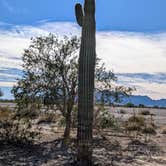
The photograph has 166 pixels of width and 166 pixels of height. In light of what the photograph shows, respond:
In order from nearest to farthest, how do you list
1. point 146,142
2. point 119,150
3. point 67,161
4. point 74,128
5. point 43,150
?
point 67,161, point 43,150, point 119,150, point 146,142, point 74,128

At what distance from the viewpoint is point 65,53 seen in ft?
55.3

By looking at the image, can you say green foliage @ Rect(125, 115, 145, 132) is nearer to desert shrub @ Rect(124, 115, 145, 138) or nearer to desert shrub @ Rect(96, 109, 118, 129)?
Answer: desert shrub @ Rect(124, 115, 145, 138)

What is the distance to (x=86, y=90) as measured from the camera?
11.7m

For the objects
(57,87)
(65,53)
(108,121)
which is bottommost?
(108,121)

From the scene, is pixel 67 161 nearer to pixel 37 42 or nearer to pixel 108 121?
pixel 108 121

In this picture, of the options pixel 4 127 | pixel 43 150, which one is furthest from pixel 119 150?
pixel 4 127

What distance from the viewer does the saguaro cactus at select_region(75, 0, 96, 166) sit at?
1165cm

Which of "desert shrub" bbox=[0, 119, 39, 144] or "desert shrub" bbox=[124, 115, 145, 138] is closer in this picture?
"desert shrub" bbox=[0, 119, 39, 144]

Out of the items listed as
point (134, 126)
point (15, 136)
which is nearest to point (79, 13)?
point (15, 136)

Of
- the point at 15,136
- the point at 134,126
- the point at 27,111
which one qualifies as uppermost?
the point at 27,111

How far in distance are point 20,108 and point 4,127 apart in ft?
5.47

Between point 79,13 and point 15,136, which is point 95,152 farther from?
point 79,13

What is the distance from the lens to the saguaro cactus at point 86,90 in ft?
38.2

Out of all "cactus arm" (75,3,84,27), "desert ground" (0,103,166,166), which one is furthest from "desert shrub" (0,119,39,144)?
"cactus arm" (75,3,84,27)
